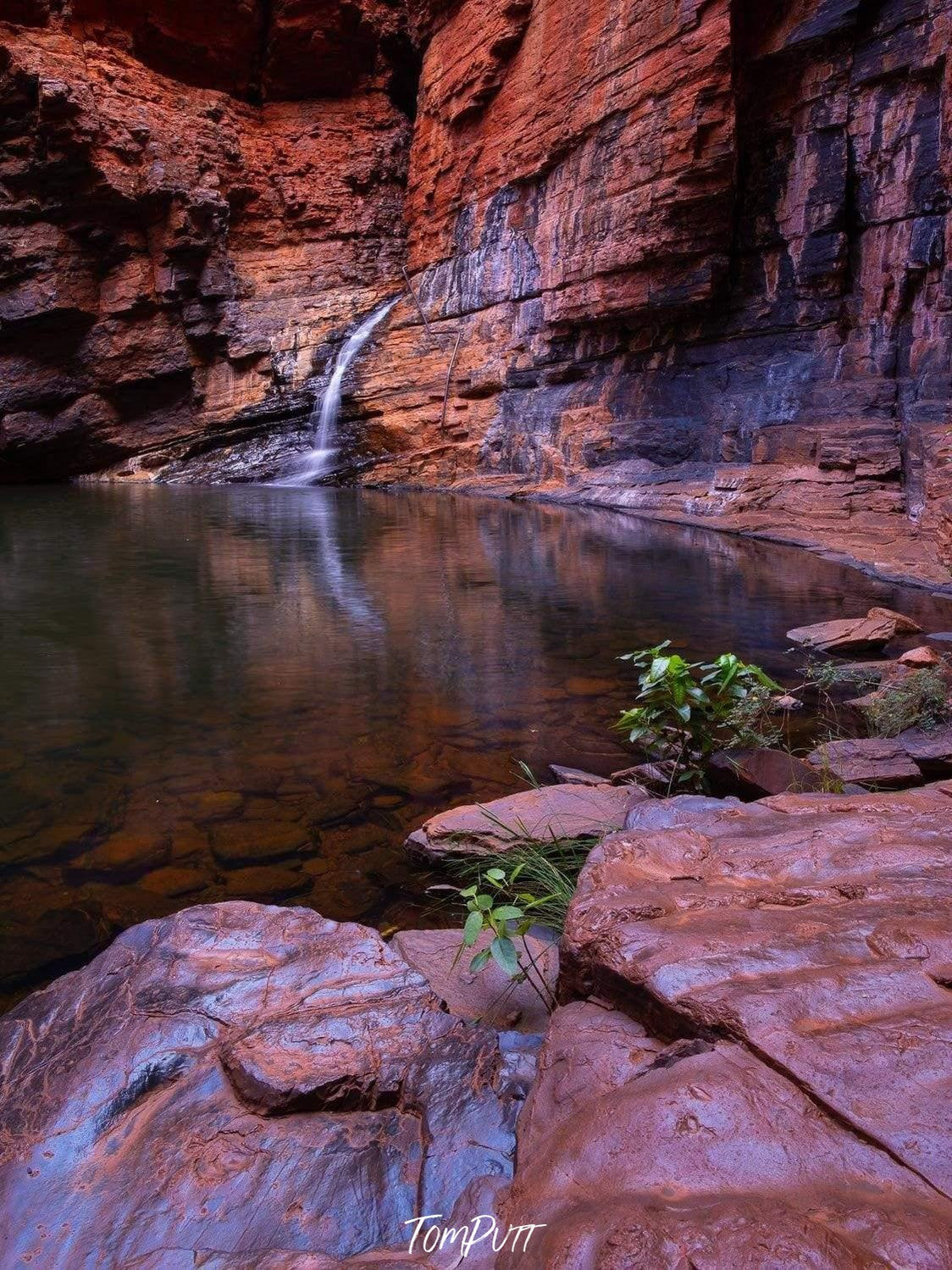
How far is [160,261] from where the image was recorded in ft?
76.9

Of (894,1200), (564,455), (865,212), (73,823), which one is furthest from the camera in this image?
(564,455)

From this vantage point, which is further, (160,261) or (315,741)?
(160,261)

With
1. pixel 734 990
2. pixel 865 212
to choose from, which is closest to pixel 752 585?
pixel 734 990

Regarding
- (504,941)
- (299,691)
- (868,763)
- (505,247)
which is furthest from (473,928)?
(505,247)

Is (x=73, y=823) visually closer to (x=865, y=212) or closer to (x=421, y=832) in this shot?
(x=421, y=832)

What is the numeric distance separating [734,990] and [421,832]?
1.80m

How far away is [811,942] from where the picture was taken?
1.55 metres

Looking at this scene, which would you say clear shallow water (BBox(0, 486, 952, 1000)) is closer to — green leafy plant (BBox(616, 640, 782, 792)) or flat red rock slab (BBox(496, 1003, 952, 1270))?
green leafy plant (BBox(616, 640, 782, 792))

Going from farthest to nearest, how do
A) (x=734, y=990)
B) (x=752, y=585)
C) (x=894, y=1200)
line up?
(x=752, y=585) < (x=734, y=990) < (x=894, y=1200)

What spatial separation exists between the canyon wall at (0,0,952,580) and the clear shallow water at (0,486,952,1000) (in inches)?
147

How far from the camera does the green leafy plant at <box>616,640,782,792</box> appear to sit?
10.8 ft

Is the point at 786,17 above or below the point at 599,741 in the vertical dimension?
above

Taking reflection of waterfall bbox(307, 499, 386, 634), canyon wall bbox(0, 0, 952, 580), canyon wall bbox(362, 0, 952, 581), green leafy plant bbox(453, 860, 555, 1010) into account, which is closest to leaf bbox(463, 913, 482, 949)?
green leafy plant bbox(453, 860, 555, 1010)

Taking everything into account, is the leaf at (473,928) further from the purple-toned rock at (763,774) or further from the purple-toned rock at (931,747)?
the purple-toned rock at (931,747)
